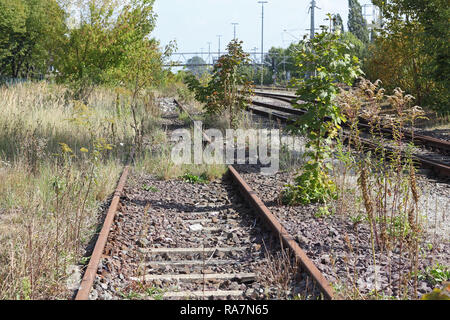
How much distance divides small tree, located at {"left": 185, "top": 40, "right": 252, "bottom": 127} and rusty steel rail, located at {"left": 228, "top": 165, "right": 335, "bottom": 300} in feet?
20.8

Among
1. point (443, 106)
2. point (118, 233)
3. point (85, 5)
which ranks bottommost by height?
point (118, 233)

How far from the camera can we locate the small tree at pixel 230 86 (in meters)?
13.6

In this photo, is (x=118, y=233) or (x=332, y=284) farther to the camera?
(x=118, y=233)

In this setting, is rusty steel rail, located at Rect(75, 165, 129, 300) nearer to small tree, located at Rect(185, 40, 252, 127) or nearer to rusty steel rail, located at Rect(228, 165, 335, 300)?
rusty steel rail, located at Rect(228, 165, 335, 300)

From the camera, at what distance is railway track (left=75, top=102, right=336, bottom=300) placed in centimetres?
412

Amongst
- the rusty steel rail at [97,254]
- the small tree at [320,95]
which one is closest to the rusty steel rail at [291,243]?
the small tree at [320,95]

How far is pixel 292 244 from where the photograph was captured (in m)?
4.73

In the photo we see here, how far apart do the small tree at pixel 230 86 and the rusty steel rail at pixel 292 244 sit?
633cm

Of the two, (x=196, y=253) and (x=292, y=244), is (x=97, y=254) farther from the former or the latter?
(x=292, y=244)

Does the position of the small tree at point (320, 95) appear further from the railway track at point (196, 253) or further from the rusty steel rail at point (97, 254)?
the rusty steel rail at point (97, 254)
